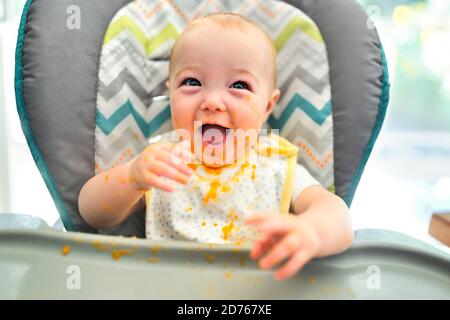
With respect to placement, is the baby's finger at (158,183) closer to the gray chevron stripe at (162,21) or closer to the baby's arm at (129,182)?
the baby's arm at (129,182)

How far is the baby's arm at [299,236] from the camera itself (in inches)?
22.1

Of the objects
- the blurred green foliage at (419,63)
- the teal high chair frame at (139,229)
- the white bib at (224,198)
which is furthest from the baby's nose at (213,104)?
the blurred green foliage at (419,63)

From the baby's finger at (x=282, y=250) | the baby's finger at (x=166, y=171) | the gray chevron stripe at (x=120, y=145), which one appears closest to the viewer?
the baby's finger at (x=282, y=250)

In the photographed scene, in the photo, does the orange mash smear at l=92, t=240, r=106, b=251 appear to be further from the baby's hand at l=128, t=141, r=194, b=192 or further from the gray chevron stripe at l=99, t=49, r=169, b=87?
the gray chevron stripe at l=99, t=49, r=169, b=87

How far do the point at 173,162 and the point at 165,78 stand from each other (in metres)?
0.41

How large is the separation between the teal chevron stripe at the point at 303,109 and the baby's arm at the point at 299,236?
250 mm

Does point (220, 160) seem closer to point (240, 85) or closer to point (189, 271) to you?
point (240, 85)

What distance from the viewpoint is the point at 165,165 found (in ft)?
2.20

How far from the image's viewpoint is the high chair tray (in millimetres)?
639

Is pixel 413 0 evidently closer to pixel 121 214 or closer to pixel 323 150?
pixel 323 150

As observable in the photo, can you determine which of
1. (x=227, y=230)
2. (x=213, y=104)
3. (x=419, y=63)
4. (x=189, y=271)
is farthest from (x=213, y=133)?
(x=419, y=63)

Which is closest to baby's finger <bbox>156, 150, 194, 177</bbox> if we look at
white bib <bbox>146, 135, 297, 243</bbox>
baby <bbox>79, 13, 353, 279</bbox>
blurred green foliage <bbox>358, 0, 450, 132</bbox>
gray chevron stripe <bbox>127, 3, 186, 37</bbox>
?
baby <bbox>79, 13, 353, 279</bbox>

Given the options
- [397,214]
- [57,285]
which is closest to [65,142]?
[57,285]

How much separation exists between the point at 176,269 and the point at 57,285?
0.15 metres
